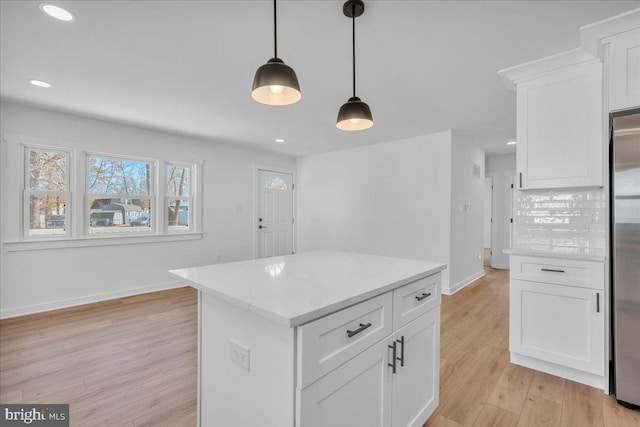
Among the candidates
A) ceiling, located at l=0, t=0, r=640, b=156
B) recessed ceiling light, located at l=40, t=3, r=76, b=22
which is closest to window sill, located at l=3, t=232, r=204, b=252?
ceiling, located at l=0, t=0, r=640, b=156

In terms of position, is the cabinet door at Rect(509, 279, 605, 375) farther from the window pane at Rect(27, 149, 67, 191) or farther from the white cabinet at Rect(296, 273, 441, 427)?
the window pane at Rect(27, 149, 67, 191)

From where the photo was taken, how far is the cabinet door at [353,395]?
98 cm

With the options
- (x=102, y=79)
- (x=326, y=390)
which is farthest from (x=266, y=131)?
(x=326, y=390)

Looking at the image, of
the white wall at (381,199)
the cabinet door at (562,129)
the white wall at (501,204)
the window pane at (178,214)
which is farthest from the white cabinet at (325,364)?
the white wall at (501,204)

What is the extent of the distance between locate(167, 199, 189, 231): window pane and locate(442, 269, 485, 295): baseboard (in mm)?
4121

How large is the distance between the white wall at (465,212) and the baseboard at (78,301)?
4.31 metres

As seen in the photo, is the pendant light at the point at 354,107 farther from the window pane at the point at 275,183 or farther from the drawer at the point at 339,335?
the window pane at the point at 275,183

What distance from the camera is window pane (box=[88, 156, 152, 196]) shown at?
3980 millimetres

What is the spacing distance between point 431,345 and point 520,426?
2.42 ft

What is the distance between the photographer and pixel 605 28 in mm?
1911

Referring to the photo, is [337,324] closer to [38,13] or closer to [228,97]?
[38,13]

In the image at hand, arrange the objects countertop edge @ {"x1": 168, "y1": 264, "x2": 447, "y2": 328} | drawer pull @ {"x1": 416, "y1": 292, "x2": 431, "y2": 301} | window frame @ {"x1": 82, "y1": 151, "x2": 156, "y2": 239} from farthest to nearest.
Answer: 1. window frame @ {"x1": 82, "y1": 151, "x2": 156, "y2": 239}
2. drawer pull @ {"x1": 416, "y1": 292, "x2": 431, "y2": 301}
3. countertop edge @ {"x1": 168, "y1": 264, "x2": 447, "y2": 328}

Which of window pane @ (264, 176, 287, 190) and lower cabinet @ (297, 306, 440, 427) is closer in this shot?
lower cabinet @ (297, 306, 440, 427)

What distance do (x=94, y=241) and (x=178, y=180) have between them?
4.67ft
